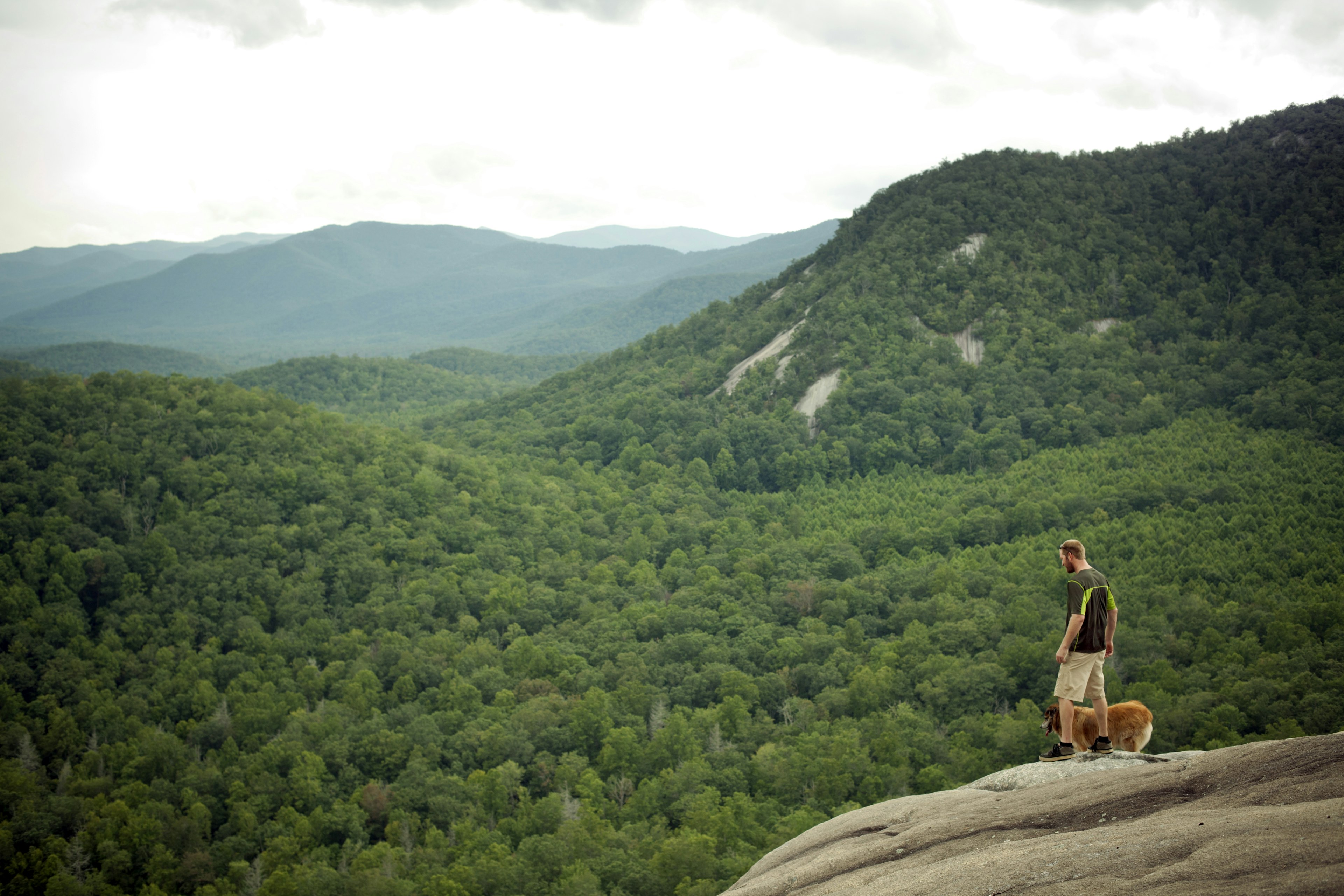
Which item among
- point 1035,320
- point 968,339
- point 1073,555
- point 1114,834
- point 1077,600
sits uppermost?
point 1035,320

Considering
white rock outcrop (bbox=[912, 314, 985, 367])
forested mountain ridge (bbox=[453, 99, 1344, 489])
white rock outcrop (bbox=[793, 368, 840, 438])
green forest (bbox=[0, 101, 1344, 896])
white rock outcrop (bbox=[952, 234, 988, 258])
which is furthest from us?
white rock outcrop (bbox=[952, 234, 988, 258])

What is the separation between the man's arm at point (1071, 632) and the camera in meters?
13.5

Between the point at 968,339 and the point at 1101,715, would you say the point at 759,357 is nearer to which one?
the point at 968,339

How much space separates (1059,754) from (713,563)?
5923cm

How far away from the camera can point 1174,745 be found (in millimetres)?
40344

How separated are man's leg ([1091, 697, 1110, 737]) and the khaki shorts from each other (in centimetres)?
10

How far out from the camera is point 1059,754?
15.4 m

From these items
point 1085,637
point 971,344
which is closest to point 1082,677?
point 1085,637

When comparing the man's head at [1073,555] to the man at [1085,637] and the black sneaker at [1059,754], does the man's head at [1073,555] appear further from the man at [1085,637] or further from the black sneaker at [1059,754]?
the black sneaker at [1059,754]

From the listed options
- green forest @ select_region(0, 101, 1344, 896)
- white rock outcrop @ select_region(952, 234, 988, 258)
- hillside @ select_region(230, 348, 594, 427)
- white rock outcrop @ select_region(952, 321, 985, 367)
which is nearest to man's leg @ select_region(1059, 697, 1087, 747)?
green forest @ select_region(0, 101, 1344, 896)

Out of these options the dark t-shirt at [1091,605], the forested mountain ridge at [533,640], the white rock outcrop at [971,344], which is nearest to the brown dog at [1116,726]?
the dark t-shirt at [1091,605]

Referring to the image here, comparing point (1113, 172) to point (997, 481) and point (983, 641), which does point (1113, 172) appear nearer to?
point (997, 481)

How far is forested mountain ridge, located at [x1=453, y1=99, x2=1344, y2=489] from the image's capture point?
88438 mm

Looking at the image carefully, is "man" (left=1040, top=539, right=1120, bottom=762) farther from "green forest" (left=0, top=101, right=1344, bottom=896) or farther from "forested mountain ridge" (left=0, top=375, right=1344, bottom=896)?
"forested mountain ridge" (left=0, top=375, right=1344, bottom=896)
